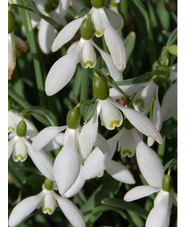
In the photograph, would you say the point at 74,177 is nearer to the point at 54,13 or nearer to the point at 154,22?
the point at 54,13

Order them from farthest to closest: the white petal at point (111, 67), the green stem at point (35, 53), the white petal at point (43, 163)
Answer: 1. the green stem at point (35, 53)
2. the white petal at point (43, 163)
3. the white petal at point (111, 67)

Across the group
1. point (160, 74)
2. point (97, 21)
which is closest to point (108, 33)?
point (97, 21)

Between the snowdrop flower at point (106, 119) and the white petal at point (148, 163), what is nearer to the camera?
the snowdrop flower at point (106, 119)

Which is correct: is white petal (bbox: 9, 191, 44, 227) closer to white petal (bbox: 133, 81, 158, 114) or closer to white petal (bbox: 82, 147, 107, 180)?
white petal (bbox: 82, 147, 107, 180)

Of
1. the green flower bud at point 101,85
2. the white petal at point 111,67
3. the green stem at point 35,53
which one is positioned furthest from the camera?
the green stem at point 35,53

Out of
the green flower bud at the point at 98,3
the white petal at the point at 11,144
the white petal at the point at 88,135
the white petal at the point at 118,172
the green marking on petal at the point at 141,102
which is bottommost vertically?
the white petal at the point at 118,172

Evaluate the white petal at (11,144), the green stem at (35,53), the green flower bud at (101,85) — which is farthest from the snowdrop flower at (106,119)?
the green stem at (35,53)

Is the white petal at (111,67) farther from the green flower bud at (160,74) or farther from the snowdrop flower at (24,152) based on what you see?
the snowdrop flower at (24,152)

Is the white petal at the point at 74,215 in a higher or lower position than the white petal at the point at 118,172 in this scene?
lower

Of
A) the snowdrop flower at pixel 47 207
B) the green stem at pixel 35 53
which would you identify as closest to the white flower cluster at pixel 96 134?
the snowdrop flower at pixel 47 207
